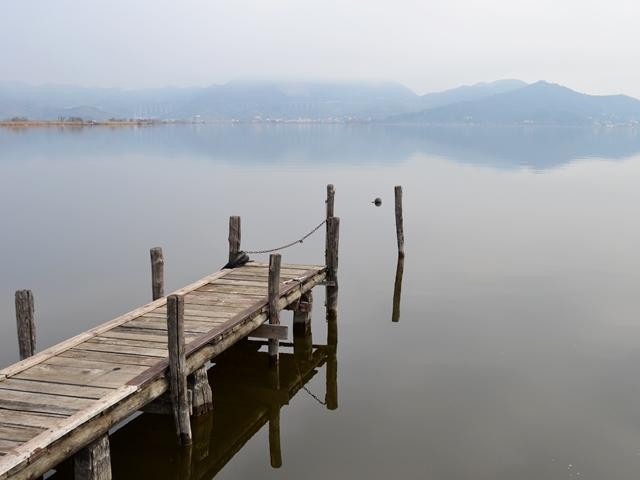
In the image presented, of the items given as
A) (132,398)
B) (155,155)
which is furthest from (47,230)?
(155,155)

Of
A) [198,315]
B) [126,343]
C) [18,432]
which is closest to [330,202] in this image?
[198,315]

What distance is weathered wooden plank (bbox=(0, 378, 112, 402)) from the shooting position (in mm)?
9773

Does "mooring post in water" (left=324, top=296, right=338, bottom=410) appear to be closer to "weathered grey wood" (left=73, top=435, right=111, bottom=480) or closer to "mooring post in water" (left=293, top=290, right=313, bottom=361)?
"mooring post in water" (left=293, top=290, right=313, bottom=361)

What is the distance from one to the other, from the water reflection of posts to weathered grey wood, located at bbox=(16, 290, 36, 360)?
11.0 m

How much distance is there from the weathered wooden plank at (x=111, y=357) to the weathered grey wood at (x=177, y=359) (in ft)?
1.59

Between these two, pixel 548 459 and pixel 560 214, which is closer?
pixel 548 459

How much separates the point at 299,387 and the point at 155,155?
74922 mm

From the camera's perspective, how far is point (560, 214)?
131ft

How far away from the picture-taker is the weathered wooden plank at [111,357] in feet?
36.7

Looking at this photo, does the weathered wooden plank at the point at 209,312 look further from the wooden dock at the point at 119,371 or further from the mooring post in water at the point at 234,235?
the mooring post in water at the point at 234,235

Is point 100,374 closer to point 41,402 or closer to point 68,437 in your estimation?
point 41,402

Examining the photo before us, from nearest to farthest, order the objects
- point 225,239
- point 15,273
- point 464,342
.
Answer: point 464,342
point 15,273
point 225,239

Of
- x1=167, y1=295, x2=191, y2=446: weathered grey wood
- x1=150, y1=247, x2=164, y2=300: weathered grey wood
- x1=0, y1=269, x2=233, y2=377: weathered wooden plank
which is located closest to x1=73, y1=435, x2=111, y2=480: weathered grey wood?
x1=167, y1=295, x2=191, y2=446: weathered grey wood

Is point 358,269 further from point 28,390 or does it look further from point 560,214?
point 560,214
